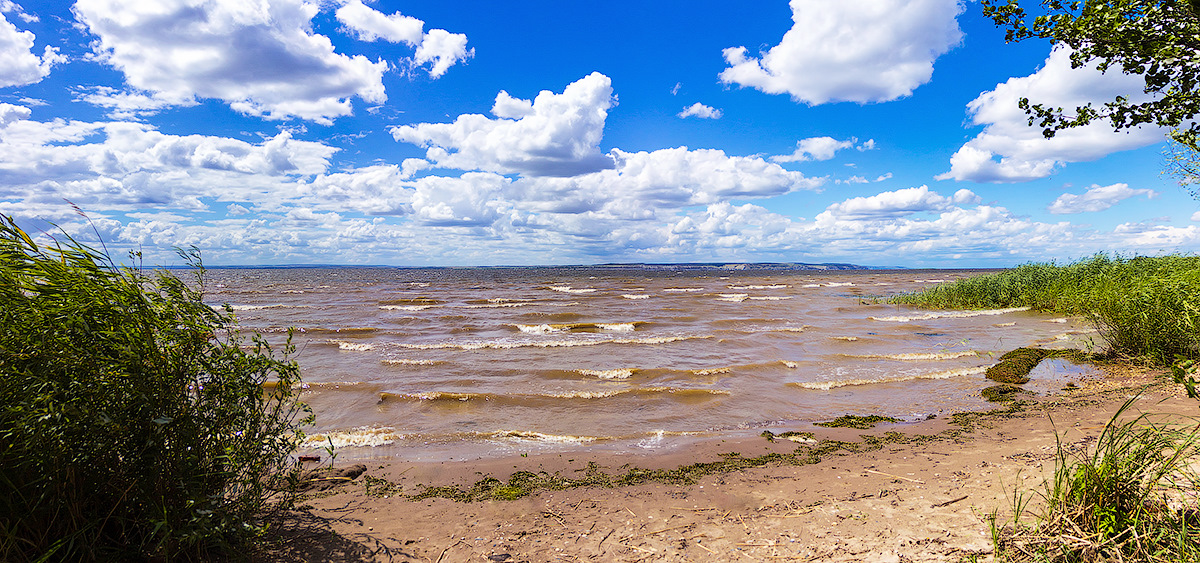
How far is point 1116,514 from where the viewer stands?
3.23 m

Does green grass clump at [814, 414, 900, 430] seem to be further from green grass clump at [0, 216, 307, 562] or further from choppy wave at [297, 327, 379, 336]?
choppy wave at [297, 327, 379, 336]

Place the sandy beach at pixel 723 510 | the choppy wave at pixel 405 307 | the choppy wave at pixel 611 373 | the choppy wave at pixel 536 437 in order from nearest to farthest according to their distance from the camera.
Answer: the sandy beach at pixel 723 510 → the choppy wave at pixel 536 437 → the choppy wave at pixel 611 373 → the choppy wave at pixel 405 307

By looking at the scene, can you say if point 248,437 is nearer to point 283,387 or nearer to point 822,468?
point 283,387

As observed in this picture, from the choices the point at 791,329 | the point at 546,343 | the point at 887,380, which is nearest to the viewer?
the point at 887,380

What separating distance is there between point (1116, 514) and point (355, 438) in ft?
29.8

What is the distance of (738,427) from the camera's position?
885 centimetres

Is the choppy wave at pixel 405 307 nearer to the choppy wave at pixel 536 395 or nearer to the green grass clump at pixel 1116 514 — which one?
the choppy wave at pixel 536 395

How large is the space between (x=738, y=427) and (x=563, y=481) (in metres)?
3.76

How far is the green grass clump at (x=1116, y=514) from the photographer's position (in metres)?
3.04

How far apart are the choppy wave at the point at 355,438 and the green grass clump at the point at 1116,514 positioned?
8.13 m

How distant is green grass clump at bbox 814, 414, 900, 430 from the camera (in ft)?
27.8

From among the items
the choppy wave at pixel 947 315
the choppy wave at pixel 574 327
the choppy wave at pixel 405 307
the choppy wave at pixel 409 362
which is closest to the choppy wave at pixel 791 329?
the choppy wave at pixel 947 315

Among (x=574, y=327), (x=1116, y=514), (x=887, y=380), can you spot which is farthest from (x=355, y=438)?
(x=574, y=327)

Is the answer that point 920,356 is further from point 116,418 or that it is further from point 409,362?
point 116,418
